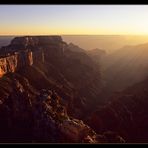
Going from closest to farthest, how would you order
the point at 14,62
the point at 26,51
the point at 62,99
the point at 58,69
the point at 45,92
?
the point at 45,92 < the point at 62,99 < the point at 14,62 < the point at 26,51 < the point at 58,69

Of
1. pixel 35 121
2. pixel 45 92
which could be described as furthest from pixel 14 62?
pixel 35 121

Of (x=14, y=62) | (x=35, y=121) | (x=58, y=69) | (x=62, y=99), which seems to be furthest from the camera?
(x=58, y=69)

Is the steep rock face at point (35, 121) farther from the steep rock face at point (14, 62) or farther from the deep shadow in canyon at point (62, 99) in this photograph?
the steep rock face at point (14, 62)

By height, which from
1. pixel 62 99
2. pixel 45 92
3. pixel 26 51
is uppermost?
pixel 26 51

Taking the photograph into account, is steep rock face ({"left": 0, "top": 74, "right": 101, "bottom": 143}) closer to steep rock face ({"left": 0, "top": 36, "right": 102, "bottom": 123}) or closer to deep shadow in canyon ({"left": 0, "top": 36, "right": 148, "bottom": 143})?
deep shadow in canyon ({"left": 0, "top": 36, "right": 148, "bottom": 143})

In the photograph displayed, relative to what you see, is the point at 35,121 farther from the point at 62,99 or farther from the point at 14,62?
the point at 14,62

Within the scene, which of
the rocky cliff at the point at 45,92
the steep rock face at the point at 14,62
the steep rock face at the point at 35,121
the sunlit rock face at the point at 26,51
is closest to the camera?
the steep rock face at the point at 35,121

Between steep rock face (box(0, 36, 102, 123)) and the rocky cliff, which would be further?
steep rock face (box(0, 36, 102, 123))

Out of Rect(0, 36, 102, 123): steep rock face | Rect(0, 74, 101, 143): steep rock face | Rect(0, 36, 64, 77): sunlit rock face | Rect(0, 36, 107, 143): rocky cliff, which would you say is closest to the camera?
Rect(0, 74, 101, 143): steep rock face

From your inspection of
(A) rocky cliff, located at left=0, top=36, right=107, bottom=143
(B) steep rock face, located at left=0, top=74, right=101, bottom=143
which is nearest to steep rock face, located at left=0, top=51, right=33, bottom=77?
(A) rocky cliff, located at left=0, top=36, right=107, bottom=143

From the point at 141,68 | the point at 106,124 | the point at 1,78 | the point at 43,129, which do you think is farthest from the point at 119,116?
the point at 141,68

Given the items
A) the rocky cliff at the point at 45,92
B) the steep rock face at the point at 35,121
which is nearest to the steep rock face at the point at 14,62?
the rocky cliff at the point at 45,92

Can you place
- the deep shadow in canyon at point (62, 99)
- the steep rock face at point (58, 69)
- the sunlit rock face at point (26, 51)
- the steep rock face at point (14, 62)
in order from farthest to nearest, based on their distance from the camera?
the steep rock face at point (58, 69) < the sunlit rock face at point (26, 51) < the steep rock face at point (14, 62) < the deep shadow in canyon at point (62, 99)
